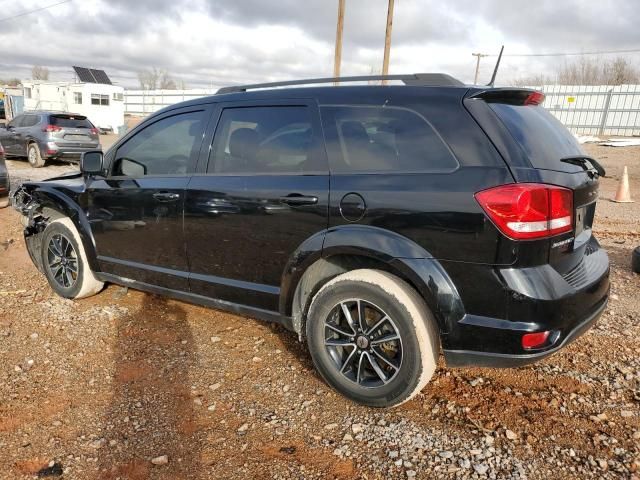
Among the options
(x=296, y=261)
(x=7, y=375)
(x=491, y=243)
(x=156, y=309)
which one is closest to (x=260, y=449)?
(x=296, y=261)

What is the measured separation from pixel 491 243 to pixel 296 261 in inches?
44.7

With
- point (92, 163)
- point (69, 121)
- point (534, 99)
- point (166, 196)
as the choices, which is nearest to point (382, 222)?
point (534, 99)

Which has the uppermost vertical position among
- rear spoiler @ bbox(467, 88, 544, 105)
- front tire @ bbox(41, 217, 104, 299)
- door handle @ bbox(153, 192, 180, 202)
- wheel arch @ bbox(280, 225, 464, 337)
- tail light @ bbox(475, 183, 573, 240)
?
rear spoiler @ bbox(467, 88, 544, 105)

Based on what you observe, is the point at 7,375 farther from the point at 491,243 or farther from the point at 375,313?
the point at 491,243

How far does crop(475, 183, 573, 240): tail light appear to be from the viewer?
7.49 feet

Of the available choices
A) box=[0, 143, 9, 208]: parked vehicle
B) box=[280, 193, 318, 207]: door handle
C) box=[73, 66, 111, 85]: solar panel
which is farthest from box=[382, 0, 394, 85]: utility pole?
box=[73, 66, 111, 85]: solar panel

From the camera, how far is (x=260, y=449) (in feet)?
8.25

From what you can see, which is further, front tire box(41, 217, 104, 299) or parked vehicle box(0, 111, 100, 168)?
parked vehicle box(0, 111, 100, 168)

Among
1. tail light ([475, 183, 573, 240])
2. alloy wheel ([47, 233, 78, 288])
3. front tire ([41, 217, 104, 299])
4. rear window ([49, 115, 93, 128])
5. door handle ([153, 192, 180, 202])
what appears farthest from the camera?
rear window ([49, 115, 93, 128])

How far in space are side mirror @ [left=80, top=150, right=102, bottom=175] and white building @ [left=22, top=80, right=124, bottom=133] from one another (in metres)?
28.0

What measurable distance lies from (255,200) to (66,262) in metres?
2.37

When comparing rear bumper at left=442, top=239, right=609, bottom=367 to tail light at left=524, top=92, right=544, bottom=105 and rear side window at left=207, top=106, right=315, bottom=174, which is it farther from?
rear side window at left=207, top=106, right=315, bottom=174

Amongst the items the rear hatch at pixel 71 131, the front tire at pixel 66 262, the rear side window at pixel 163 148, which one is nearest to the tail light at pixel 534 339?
the rear side window at pixel 163 148

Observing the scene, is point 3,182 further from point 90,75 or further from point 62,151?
point 90,75
